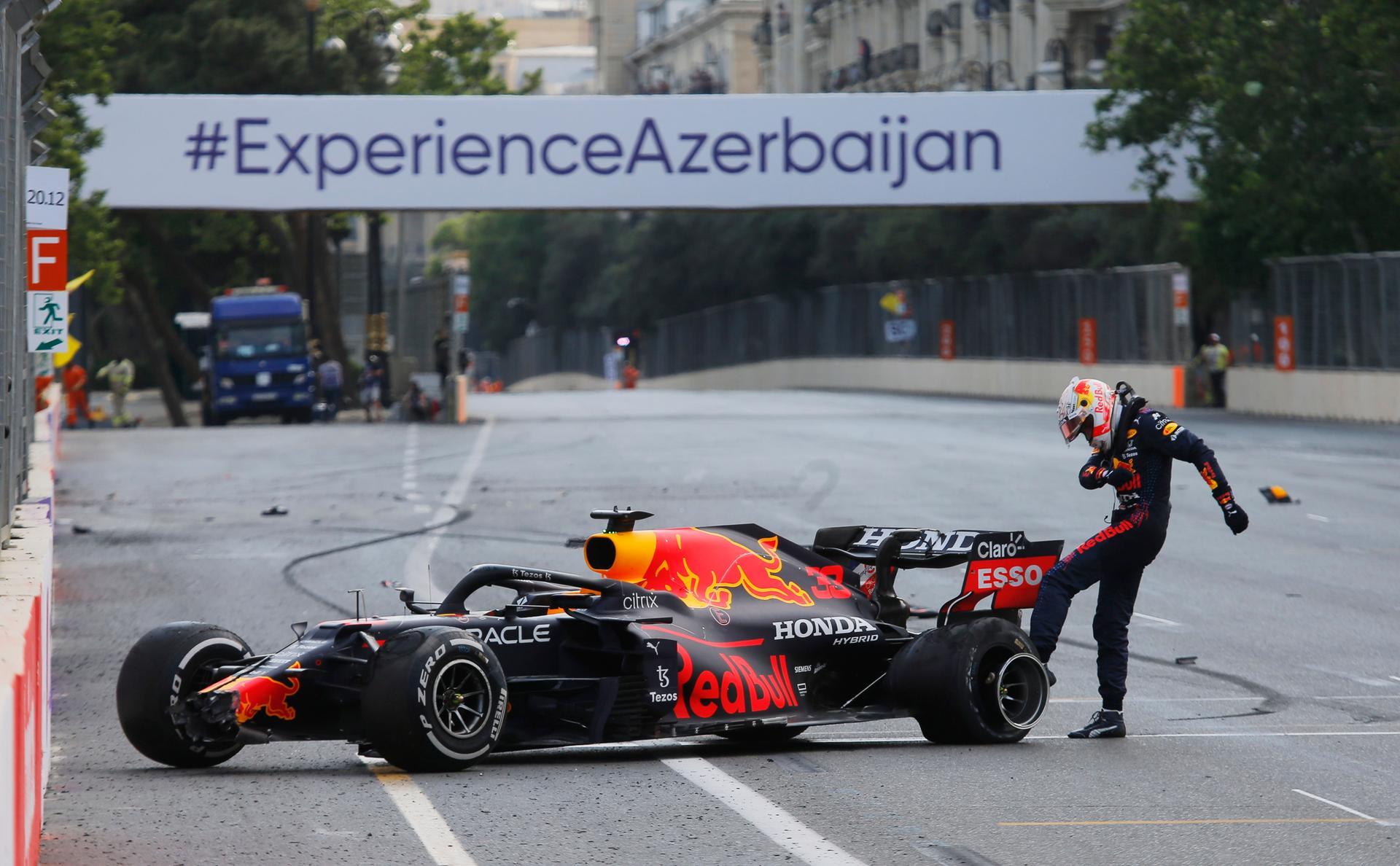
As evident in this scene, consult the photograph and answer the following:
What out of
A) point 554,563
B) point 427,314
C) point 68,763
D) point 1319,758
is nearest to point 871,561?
point 1319,758

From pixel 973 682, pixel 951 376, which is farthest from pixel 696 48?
pixel 973 682

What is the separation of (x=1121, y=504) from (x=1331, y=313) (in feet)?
103

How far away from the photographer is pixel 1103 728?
30.4 ft

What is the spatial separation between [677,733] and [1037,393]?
153 feet

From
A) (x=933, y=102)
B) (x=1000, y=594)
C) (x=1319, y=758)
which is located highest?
(x=933, y=102)

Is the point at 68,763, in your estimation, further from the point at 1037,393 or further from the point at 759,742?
the point at 1037,393

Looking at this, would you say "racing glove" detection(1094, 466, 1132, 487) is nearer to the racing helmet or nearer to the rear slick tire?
the racing helmet

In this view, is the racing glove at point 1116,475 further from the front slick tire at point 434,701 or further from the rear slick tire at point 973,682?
the front slick tire at point 434,701

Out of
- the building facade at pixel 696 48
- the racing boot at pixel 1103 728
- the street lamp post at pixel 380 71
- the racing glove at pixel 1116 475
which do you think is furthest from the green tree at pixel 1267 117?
the building facade at pixel 696 48

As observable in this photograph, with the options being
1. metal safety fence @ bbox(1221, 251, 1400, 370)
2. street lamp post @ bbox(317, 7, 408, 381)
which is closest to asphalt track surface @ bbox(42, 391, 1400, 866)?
metal safety fence @ bbox(1221, 251, 1400, 370)

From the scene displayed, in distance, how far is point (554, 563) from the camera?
17.0 metres

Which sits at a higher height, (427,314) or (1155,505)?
(427,314)

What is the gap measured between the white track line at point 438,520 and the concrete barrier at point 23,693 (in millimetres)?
2366

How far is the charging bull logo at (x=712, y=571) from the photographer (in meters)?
8.93
